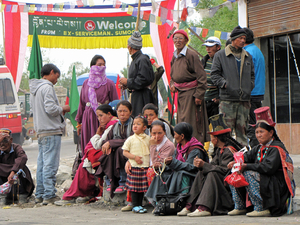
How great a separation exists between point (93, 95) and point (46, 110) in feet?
2.41

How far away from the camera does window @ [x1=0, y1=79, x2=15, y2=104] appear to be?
51.1 feet

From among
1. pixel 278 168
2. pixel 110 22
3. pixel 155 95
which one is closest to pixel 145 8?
pixel 110 22

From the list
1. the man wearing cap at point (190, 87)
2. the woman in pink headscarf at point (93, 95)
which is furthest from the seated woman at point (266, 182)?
the woman in pink headscarf at point (93, 95)

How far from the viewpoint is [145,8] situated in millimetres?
14219

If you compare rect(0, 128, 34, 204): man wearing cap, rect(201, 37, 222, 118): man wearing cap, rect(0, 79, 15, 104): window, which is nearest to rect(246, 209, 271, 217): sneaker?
rect(201, 37, 222, 118): man wearing cap

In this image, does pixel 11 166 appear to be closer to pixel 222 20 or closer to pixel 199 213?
pixel 199 213

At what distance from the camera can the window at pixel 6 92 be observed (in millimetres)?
15568

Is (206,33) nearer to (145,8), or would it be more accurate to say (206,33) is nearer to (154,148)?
(145,8)

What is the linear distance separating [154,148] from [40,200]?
230 cm

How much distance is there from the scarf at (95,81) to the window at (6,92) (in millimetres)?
10167

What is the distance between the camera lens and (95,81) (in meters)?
6.42

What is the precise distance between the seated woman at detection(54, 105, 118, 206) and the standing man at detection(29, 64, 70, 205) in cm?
39

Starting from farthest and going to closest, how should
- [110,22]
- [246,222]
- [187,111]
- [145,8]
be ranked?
[110,22]
[145,8]
[187,111]
[246,222]

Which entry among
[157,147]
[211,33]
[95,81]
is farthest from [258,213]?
[211,33]
